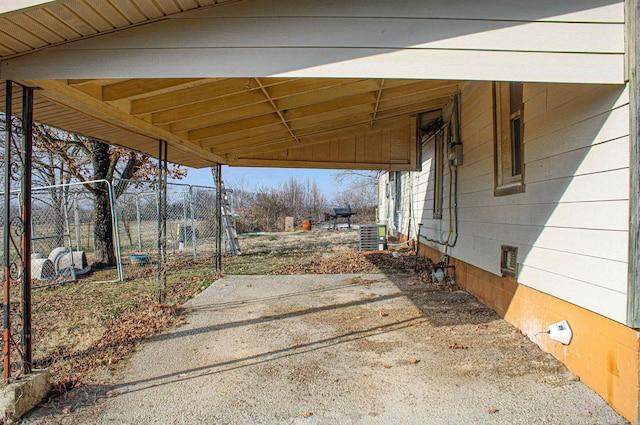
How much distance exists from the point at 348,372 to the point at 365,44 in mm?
2657

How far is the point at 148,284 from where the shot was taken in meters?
7.58

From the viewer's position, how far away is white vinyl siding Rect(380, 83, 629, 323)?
2.72 m

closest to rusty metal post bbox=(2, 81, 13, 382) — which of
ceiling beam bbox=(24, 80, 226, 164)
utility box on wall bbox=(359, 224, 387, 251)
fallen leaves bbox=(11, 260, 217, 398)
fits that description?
ceiling beam bbox=(24, 80, 226, 164)

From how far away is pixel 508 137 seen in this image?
4852mm

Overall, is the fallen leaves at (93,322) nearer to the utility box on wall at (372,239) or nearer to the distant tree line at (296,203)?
the utility box on wall at (372,239)

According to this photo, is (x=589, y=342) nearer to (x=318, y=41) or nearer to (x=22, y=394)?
(x=318, y=41)

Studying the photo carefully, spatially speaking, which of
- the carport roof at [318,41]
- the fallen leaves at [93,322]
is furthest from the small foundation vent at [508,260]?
the fallen leaves at [93,322]

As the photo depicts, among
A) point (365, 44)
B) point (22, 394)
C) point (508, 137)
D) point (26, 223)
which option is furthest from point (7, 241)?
point (508, 137)

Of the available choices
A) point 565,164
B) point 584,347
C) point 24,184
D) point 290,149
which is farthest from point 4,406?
point 290,149

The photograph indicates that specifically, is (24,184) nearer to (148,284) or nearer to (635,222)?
(635,222)

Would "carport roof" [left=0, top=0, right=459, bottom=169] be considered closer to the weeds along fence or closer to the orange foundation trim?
the weeds along fence

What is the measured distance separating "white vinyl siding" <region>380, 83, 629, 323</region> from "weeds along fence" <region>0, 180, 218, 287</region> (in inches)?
257

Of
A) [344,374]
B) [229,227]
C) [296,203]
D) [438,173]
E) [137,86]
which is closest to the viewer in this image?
[344,374]

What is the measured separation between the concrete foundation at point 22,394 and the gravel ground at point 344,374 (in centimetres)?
11
